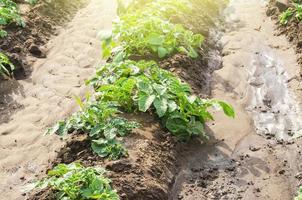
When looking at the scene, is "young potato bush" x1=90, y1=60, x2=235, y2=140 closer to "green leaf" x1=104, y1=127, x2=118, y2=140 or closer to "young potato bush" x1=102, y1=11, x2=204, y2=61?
"green leaf" x1=104, y1=127, x2=118, y2=140

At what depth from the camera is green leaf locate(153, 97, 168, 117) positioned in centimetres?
488

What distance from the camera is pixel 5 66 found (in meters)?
6.76

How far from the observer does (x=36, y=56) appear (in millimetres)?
7148

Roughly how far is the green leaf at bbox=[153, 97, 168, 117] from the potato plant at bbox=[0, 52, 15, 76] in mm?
2389

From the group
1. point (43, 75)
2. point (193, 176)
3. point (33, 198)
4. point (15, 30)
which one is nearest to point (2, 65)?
point (43, 75)

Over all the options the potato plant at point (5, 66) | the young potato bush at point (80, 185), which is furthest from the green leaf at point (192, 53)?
the young potato bush at point (80, 185)

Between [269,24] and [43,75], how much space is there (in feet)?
12.8

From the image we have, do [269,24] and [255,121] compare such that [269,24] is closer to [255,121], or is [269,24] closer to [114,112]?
[255,121]

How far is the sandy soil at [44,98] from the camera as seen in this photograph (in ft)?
16.1

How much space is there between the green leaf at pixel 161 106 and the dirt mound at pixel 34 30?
2505mm

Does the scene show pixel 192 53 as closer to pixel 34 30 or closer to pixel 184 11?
pixel 184 11

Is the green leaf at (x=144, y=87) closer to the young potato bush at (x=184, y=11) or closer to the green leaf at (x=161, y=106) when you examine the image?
the green leaf at (x=161, y=106)

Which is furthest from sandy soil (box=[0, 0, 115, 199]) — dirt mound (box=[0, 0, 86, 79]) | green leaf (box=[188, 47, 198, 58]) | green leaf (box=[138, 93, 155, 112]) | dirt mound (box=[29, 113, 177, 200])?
green leaf (box=[188, 47, 198, 58])

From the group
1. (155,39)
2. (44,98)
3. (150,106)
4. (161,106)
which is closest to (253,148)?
(161,106)
